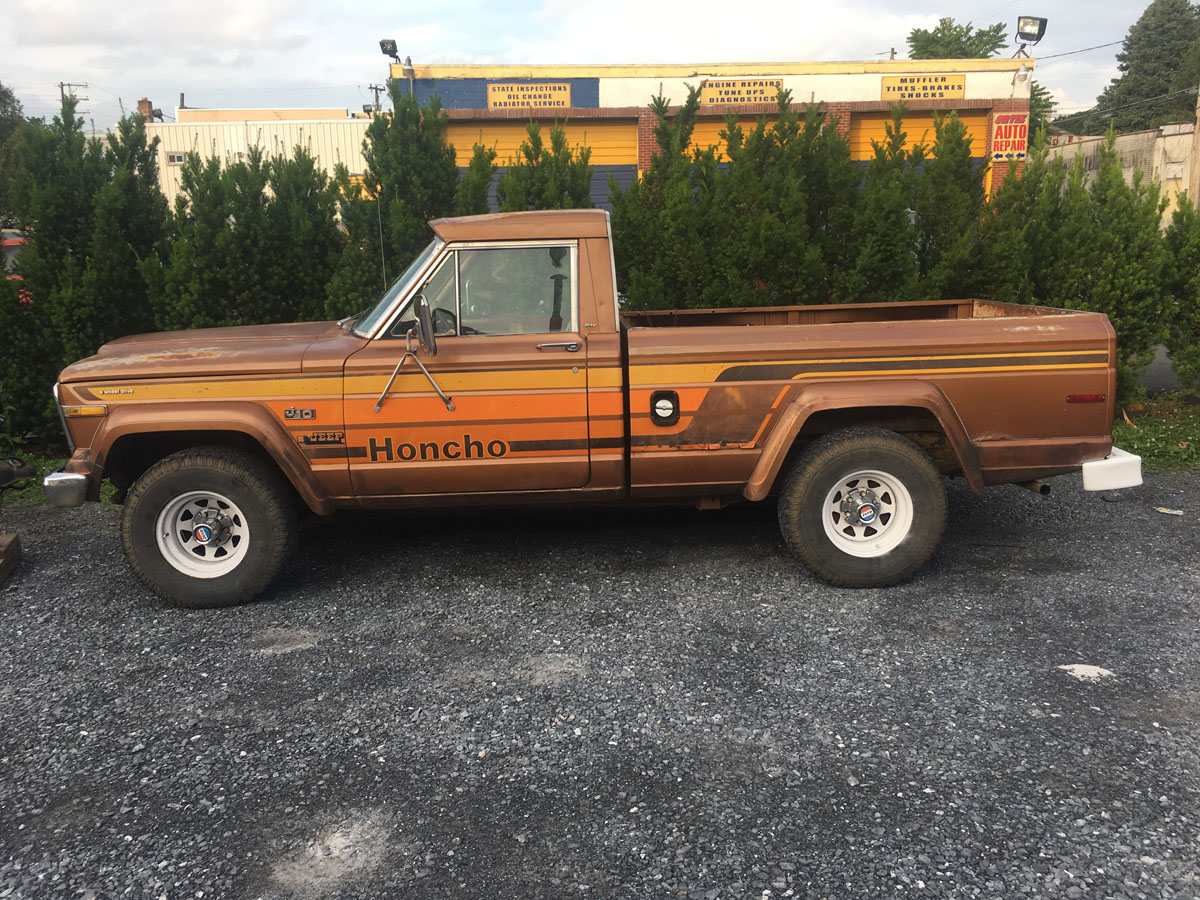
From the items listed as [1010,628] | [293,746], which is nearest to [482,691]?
[293,746]

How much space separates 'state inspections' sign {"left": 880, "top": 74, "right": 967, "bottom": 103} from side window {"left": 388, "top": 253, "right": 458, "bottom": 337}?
21.3 metres

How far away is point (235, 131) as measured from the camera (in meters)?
28.4

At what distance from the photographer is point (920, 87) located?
898 inches

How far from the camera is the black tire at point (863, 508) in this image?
471cm

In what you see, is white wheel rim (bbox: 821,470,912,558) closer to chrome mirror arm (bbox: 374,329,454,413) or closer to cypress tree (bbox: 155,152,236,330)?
chrome mirror arm (bbox: 374,329,454,413)

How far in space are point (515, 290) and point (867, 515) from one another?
230 centimetres

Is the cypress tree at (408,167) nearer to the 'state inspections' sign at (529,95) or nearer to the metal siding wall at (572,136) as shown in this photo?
the metal siding wall at (572,136)

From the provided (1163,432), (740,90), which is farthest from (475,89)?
(1163,432)

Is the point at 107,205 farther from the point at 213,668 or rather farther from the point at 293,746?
the point at 293,746

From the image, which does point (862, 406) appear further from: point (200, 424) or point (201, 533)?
point (201, 533)

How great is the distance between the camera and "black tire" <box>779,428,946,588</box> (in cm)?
471

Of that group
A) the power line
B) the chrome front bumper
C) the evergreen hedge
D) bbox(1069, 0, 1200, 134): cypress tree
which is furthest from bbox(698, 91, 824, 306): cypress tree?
bbox(1069, 0, 1200, 134): cypress tree

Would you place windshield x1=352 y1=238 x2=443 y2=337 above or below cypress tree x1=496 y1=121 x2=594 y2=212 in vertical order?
below

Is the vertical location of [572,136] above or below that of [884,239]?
above
